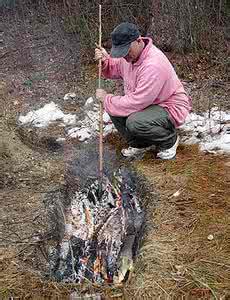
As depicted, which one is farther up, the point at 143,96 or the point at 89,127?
the point at 143,96

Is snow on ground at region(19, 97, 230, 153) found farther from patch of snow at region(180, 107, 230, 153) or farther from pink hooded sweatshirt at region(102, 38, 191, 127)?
pink hooded sweatshirt at region(102, 38, 191, 127)

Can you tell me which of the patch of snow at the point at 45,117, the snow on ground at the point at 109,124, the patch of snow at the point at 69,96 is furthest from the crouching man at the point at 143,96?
the patch of snow at the point at 69,96

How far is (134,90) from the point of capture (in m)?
4.95

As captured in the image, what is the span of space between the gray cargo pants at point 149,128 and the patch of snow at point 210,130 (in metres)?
0.39

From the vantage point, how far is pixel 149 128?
5000mm

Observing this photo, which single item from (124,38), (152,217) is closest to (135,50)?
(124,38)

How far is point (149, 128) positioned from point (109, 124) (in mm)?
978

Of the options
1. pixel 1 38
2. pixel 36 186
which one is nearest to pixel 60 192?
pixel 36 186

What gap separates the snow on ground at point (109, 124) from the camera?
538 centimetres

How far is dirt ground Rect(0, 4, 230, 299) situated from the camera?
3.48 metres

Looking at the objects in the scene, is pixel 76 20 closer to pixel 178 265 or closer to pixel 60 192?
pixel 60 192

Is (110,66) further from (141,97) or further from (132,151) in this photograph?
(132,151)

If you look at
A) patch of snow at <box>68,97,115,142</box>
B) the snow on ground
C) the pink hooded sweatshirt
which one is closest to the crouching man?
the pink hooded sweatshirt

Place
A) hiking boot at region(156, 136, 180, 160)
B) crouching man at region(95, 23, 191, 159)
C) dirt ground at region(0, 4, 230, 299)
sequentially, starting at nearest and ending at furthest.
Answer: dirt ground at region(0, 4, 230, 299), crouching man at region(95, 23, 191, 159), hiking boot at region(156, 136, 180, 160)
